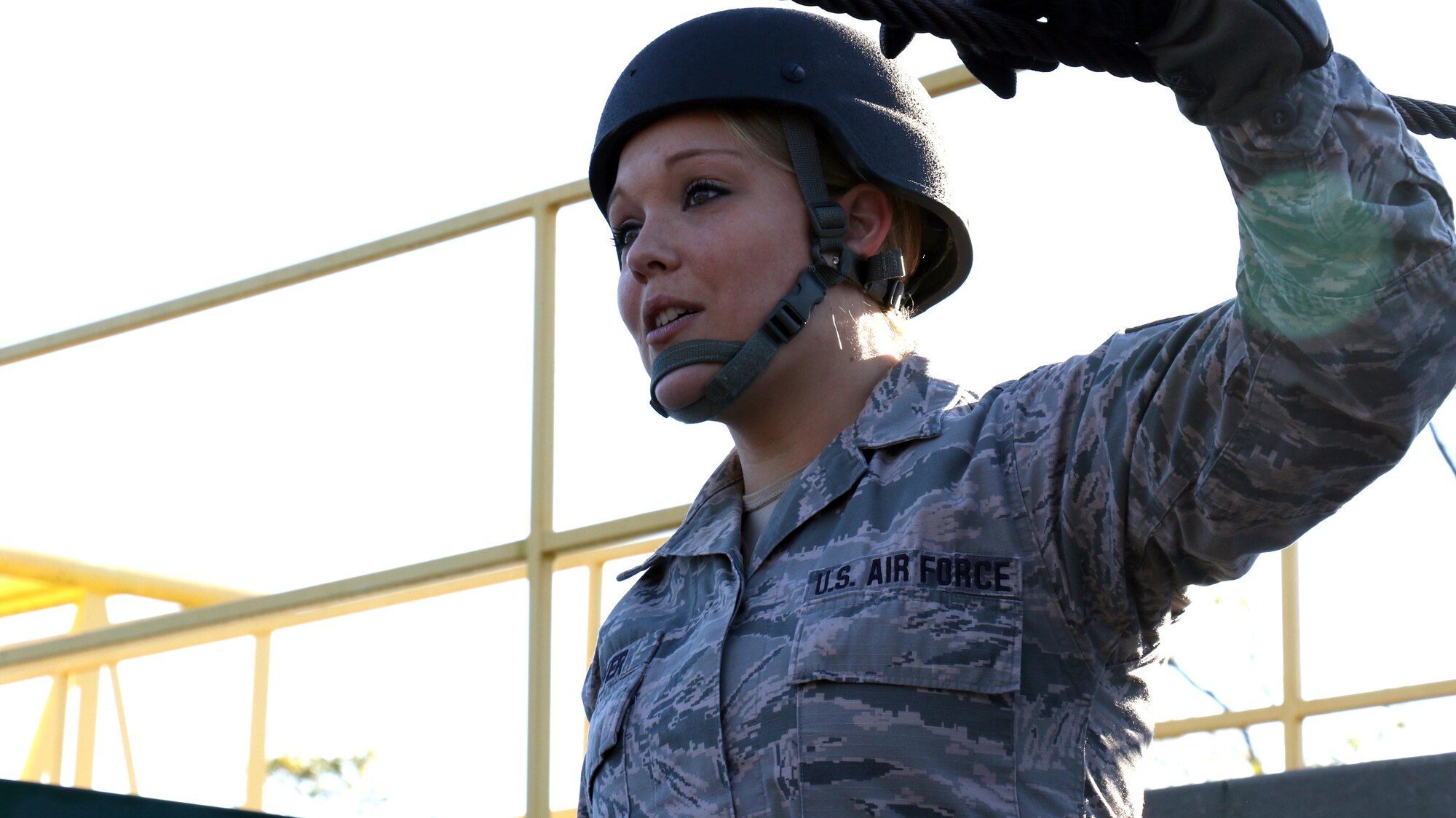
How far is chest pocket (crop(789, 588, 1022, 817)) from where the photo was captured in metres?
1.94

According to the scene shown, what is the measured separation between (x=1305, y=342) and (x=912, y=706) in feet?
1.93

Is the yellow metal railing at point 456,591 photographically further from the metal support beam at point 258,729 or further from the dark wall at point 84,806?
the dark wall at point 84,806

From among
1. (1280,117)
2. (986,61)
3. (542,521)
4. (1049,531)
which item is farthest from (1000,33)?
(542,521)

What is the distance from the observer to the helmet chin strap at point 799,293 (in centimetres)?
246

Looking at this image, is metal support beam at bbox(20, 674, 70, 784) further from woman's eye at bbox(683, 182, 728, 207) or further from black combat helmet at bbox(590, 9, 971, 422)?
woman's eye at bbox(683, 182, 728, 207)

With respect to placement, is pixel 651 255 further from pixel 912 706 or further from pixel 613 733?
pixel 912 706

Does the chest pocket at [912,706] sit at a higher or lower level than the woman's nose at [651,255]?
lower

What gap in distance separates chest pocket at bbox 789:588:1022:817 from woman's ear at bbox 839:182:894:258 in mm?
746

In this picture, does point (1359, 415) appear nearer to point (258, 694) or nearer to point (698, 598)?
point (698, 598)

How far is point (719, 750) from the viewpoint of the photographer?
209 centimetres

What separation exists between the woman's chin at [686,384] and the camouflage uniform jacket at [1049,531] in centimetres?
18

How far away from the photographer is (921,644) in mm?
2012

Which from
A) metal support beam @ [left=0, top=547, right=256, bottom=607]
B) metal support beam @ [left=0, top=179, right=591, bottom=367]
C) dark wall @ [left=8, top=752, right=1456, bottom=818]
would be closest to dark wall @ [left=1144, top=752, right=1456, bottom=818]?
dark wall @ [left=8, top=752, right=1456, bottom=818]

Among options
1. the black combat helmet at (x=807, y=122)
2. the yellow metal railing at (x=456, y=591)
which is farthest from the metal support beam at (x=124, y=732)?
the black combat helmet at (x=807, y=122)
